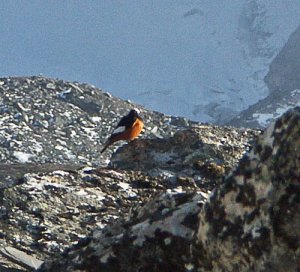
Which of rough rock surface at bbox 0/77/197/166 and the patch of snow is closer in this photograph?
the patch of snow

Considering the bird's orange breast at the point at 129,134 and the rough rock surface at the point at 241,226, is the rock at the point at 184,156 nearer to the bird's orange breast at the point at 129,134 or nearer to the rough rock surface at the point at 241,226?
the rough rock surface at the point at 241,226

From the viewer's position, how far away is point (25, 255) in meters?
6.20

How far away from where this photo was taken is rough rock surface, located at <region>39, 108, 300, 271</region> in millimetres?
3670

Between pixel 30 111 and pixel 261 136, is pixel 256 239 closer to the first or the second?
pixel 261 136

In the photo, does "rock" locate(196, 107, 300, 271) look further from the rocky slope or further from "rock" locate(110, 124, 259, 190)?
"rock" locate(110, 124, 259, 190)

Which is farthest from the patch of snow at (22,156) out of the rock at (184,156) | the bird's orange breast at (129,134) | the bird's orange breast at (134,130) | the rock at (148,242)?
the rock at (148,242)

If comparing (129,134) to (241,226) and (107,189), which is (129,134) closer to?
(107,189)

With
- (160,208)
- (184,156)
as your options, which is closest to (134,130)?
(184,156)

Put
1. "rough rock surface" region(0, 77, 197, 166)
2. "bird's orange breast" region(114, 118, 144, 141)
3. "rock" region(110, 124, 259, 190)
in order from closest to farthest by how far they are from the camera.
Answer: "rock" region(110, 124, 259, 190), "bird's orange breast" region(114, 118, 144, 141), "rough rock surface" region(0, 77, 197, 166)

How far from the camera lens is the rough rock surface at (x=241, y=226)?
3670 millimetres

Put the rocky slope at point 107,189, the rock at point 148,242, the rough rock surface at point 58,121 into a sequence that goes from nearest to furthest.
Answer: the rock at point 148,242
the rocky slope at point 107,189
the rough rock surface at point 58,121

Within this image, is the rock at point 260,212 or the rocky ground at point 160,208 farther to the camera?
the rocky ground at point 160,208

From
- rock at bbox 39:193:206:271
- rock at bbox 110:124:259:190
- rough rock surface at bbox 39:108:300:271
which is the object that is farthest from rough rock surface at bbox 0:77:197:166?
rough rock surface at bbox 39:108:300:271

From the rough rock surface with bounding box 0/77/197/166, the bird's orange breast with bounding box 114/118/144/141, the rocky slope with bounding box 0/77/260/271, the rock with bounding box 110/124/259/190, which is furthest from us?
the rough rock surface with bounding box 0/77/197/166
